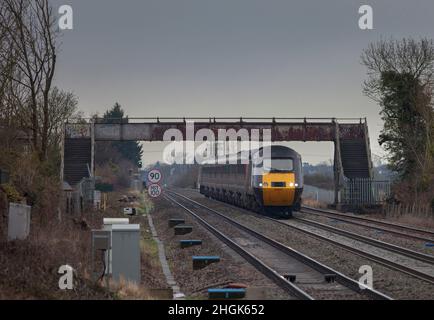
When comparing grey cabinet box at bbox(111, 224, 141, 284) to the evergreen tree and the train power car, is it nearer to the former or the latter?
the train power car

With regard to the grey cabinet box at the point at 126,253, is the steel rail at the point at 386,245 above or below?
below

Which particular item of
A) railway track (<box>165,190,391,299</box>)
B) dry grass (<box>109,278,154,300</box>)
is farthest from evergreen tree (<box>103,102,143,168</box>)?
dry grass (<box>109,278,154,300</box>)

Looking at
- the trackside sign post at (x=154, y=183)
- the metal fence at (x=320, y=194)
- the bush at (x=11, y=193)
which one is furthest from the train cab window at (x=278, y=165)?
the metal fence at (x=320, y=194)

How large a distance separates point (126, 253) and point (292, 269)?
4653 mm

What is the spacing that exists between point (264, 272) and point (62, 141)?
2919 cm

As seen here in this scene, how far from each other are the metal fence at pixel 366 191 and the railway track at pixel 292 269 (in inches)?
629

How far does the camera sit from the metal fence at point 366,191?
39.8m

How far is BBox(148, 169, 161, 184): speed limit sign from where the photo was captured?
81.9 feet

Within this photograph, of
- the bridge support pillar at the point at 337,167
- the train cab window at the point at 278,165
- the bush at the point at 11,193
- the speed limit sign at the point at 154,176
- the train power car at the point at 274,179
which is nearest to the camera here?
the bush at the point at 11,193

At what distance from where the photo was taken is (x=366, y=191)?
40.2 metres

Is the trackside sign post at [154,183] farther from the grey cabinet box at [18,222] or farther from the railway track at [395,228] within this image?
the grey cabinet box at [18,222]
